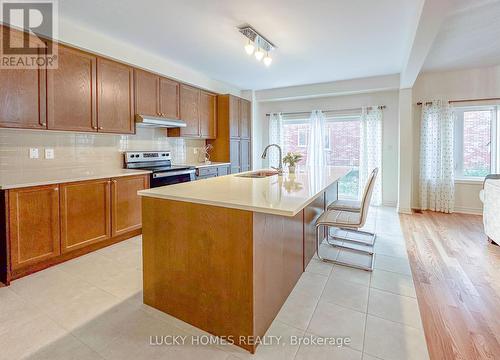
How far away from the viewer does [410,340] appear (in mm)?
1573

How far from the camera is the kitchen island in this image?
148cm

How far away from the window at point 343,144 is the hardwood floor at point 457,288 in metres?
1.86

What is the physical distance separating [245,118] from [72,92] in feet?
11.1

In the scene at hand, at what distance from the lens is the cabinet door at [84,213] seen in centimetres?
263

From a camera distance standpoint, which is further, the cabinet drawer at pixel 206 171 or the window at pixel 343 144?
the window at pixel 343 144

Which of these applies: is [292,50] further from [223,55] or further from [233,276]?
[233,276]

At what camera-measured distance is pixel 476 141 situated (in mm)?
4641

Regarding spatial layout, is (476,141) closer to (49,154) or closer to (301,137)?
(301,137)

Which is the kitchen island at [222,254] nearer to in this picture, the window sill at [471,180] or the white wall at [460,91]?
the white wall at [460,91]

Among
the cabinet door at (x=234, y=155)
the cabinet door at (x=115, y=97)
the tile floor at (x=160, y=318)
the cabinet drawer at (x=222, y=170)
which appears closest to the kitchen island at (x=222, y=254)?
the tile floor at (x=160, y=318)

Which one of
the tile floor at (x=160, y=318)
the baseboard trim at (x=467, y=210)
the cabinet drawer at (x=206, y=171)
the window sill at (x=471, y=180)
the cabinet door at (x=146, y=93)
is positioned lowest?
the tile floor at (x=160, y=318)

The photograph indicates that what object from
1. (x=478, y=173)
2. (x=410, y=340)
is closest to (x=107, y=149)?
(x=410, y=340)

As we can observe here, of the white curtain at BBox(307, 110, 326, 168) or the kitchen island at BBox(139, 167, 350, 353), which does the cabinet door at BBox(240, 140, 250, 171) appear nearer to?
the white curtain at BBox(307, 110, 326, 168)

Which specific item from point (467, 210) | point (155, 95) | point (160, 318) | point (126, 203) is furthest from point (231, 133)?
point (467, 210)
